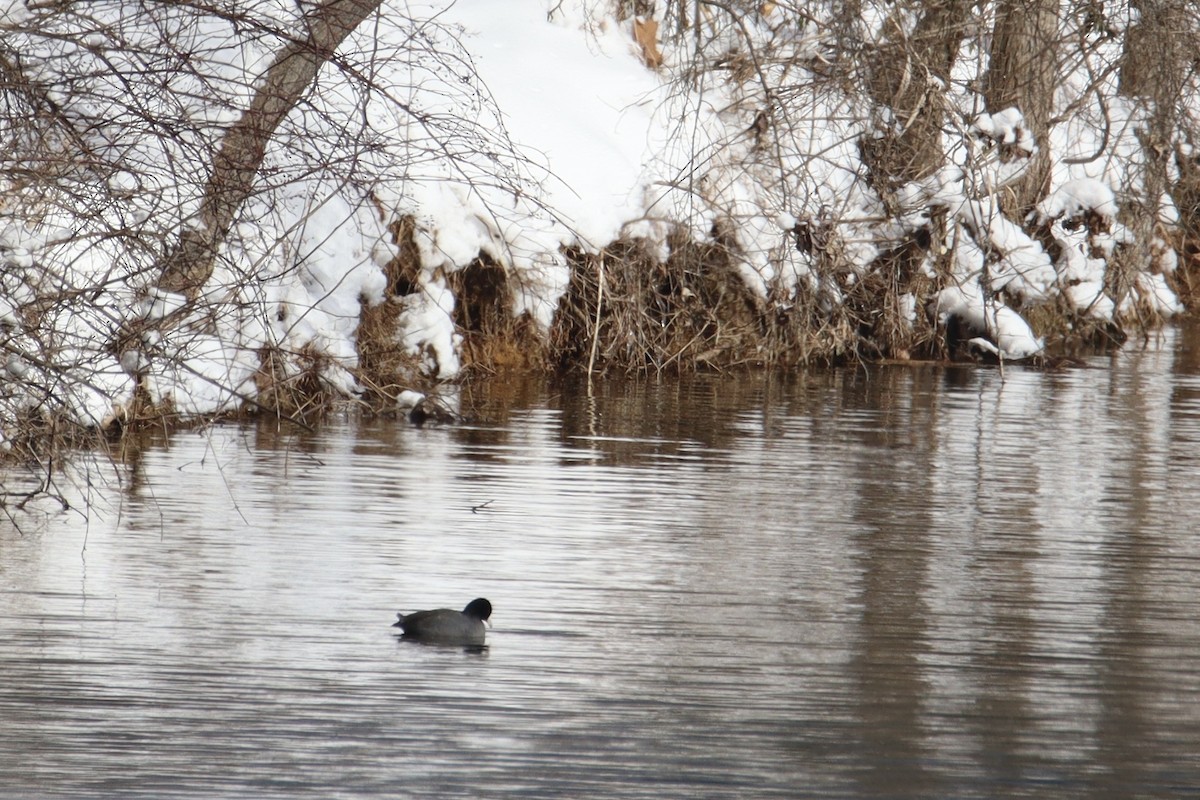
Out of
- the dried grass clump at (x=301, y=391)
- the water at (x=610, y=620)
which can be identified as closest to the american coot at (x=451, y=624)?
the water at (x=610, y=620)

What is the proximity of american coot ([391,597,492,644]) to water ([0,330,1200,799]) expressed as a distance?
2.3 inches

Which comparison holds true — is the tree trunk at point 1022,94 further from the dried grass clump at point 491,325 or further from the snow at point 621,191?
the dried grass clump at point 491,325

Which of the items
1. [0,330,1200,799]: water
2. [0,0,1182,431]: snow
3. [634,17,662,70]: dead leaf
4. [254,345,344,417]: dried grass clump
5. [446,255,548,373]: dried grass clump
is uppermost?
[634,17,662,70]: dead leaf

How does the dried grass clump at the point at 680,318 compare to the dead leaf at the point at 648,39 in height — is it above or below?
below

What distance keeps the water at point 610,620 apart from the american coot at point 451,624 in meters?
0.06

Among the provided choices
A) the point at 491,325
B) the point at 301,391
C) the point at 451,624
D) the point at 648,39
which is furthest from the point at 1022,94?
the point at 451,624

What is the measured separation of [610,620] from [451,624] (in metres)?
0.63

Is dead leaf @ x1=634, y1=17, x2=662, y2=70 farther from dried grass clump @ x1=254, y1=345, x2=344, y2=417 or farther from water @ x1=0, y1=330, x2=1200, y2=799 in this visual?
water @ x1=0, y1=330, x2=1200, y2=799

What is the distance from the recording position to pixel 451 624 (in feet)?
16.6

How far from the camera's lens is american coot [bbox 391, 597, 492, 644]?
508 cm

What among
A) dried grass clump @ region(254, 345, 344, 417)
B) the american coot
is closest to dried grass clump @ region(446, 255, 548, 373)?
dried grass clump @ region(254, 345, 344, 417)

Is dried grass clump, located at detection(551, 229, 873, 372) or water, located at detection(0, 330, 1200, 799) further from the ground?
dried grass clump, located at detection(551, 229, 873, 372)

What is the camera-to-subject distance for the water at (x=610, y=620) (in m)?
4.19

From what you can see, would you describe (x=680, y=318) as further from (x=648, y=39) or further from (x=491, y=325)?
(x=648, y=39)
